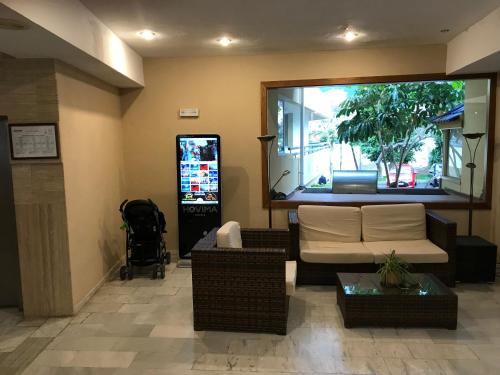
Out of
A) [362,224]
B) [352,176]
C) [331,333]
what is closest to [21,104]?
[331,333]

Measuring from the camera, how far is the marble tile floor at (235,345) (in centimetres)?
278

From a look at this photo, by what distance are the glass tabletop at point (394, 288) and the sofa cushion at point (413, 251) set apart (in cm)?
37

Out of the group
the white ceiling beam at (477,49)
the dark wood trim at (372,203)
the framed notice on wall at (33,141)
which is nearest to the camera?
the framed notice on wall at (33,141)

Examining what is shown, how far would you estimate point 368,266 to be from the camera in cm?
420

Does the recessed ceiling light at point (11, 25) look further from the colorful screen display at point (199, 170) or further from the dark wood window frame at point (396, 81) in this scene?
the dark wood window frame at point (396, 81)

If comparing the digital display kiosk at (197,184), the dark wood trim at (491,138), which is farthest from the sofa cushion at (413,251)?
the digital display kiosk at (197,184)

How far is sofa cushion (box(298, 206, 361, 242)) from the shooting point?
4641 mm

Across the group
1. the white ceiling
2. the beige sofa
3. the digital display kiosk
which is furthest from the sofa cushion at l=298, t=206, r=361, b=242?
the white ceiling

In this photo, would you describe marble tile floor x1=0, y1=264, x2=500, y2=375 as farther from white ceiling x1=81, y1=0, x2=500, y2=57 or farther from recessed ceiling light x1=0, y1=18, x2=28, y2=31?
white ceiling x1=81, y1=0, x2=500, y2=57

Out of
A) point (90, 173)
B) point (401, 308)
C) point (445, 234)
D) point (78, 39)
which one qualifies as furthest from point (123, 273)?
point (445, 234)

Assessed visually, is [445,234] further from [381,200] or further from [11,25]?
[11,25]

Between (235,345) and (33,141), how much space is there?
2.52m

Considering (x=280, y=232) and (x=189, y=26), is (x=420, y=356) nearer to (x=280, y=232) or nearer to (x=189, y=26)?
(x=280, y=232)

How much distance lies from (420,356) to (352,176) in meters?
3.38
